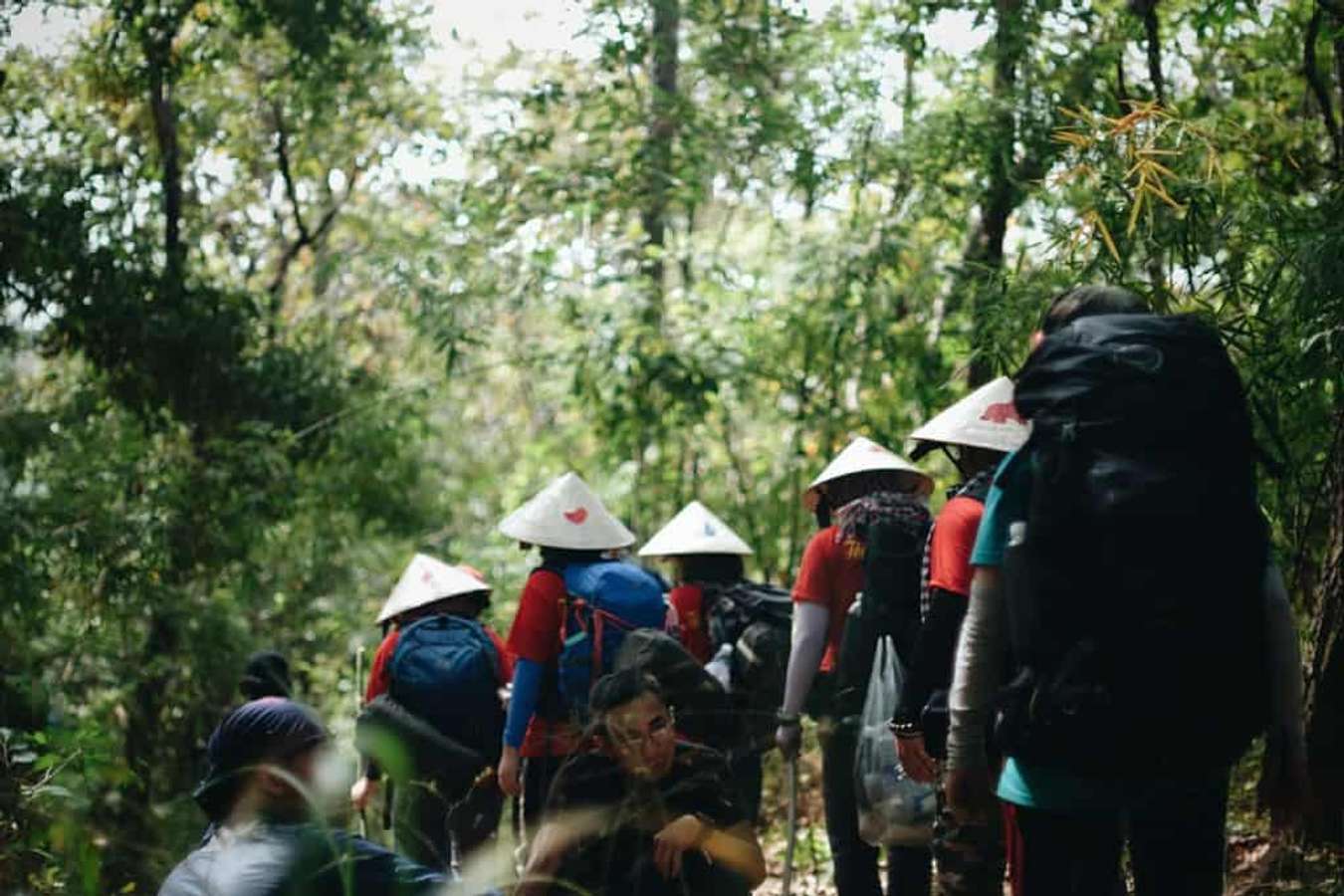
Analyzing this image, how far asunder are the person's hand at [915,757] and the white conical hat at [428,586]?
332 centimetres

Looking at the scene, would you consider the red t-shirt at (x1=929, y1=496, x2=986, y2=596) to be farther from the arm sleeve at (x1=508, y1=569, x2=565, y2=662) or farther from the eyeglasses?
the arm sleeve at (x1=508, y1=569, x2=565, y2=662)

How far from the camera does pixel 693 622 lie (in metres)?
7.46

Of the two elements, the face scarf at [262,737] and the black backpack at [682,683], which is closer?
the face scarf at [262,737]

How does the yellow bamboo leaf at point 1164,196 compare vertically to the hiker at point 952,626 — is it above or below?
above

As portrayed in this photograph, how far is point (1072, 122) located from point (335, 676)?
9.48m

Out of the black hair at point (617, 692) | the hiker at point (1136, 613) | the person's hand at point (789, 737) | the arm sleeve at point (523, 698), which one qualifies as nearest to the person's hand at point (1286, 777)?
the hiker at point (1136, 613)

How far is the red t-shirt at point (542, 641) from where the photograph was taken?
6.66 metres

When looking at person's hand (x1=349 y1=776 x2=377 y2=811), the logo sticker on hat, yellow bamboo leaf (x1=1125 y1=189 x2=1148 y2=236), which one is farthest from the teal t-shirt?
person's hand (x1=349 y1=776 x2=377 y2=811)

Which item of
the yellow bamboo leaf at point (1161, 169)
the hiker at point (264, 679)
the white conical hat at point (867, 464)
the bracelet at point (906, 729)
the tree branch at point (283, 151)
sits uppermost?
the tree branch at point (283, 151)

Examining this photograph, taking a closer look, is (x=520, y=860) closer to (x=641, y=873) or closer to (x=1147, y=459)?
(x=641, y=873)

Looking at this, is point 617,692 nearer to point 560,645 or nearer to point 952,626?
point 952,626

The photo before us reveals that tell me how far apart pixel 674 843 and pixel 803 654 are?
1.77 meters

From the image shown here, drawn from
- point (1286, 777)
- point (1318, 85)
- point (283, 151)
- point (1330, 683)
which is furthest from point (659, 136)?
point (1286, 777)

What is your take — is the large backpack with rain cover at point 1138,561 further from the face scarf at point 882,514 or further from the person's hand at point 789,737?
the person's hand at point 789,737
